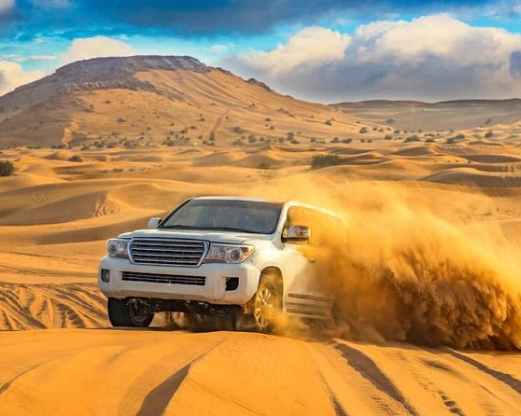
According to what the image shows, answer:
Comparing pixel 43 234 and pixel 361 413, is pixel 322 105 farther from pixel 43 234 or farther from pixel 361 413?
pixel 361 413

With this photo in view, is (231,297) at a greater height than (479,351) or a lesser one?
greater

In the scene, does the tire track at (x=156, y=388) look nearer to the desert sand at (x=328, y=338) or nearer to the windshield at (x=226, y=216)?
the desert sand at (x=328, y=338)

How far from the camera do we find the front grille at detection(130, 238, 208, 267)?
9.34 metres

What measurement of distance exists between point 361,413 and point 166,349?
7.13 feet

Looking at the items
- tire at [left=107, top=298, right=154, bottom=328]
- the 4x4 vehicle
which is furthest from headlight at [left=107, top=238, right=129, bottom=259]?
tire at [left=107, top=298, right=154, bottom=328]

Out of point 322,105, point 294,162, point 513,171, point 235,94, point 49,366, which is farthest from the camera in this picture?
point 322,105

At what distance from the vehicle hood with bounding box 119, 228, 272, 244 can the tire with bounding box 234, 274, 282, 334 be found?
17.9 inches

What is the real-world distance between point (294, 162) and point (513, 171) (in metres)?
16.6

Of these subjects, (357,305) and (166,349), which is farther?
(357,305)

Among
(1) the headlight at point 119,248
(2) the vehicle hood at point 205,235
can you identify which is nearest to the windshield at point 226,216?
(2) the vehicle hood at point 205,235

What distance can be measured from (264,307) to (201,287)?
2.35 ft

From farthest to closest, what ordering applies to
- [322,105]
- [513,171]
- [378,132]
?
[322,105], [378,132], [513,171]

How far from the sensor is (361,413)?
5863 millimetres

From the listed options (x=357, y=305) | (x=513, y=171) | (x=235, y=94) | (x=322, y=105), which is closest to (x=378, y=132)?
(x=235, y=94)
